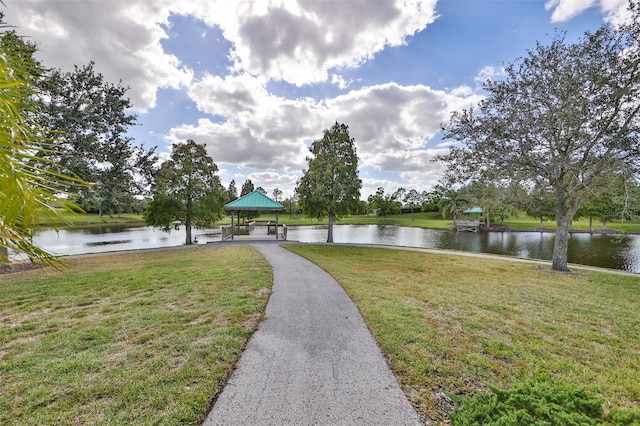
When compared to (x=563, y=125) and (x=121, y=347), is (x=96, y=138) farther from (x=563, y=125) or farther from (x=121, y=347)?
(x=563, y=125)

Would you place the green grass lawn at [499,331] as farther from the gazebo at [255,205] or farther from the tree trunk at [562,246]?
the gazebo at [255,205]

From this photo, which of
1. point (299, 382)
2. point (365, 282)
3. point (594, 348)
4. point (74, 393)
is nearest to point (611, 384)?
point (594, 348)

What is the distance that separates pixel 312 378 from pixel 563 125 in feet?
36.8

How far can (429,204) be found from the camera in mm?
A: 70312

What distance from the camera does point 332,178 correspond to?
16781 millimetres

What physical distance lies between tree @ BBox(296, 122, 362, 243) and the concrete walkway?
460 inches

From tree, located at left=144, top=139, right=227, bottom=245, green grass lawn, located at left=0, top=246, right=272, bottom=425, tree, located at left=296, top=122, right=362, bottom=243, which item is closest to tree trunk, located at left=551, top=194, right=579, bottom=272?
tree, located at left=296, top=122, right=362, bottom=243

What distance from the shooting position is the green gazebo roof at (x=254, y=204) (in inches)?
702

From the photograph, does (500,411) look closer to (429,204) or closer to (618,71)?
(618,71)

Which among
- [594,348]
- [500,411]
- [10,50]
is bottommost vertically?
[594,348]

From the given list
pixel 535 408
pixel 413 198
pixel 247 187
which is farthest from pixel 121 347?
pixel 413 198

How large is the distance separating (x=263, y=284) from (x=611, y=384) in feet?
20.1

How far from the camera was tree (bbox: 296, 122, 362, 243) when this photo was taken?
16500mm

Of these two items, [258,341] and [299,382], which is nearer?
Answer: [299,382]
